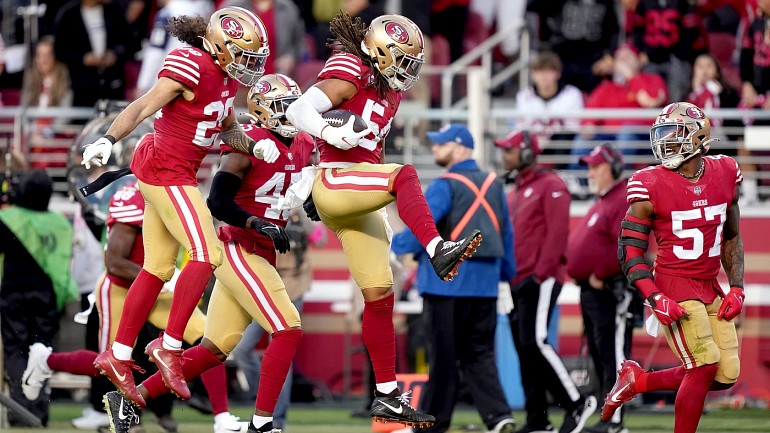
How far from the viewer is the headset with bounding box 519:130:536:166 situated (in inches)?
445

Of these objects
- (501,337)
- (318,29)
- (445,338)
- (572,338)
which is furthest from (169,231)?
(318,29)

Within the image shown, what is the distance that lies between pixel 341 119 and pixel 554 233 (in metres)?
3.43

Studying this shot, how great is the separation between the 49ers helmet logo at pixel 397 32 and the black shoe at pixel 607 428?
395 cm

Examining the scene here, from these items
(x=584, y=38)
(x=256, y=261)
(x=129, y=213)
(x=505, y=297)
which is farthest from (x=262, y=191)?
(x=584, y=38)

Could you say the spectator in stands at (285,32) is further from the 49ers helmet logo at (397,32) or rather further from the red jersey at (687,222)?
the red jersey at (687,222)

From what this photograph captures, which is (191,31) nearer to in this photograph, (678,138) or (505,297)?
(678,138)

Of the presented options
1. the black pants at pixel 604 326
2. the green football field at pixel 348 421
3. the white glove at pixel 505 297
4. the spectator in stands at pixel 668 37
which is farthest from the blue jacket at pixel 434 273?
the spectator in stands at pixel 668 37

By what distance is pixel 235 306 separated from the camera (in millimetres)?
8797

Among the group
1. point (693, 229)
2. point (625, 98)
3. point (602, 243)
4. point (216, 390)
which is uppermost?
point (625, 98)

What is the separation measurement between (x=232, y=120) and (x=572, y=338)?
21.1 feet

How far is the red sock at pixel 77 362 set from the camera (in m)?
10.4

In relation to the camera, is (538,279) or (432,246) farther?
(538,279)

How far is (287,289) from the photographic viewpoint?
11406mm

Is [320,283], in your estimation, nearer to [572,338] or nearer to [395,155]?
[395,155]
